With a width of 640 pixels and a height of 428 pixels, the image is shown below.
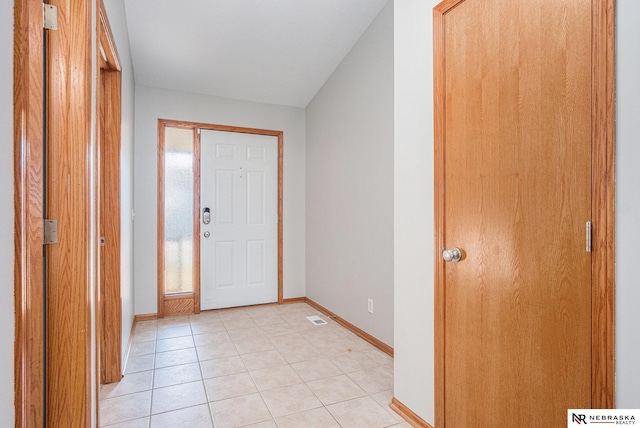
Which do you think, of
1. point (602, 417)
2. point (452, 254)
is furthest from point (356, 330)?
point (602, 417)

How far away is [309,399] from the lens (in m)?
2.07

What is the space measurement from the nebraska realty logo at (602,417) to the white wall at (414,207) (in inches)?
25.4

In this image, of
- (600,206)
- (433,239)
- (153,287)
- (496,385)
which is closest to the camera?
(600,206)

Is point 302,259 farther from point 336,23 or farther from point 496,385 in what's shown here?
point 496,385

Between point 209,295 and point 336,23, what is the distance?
3019mm

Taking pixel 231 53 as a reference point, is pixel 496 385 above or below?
below

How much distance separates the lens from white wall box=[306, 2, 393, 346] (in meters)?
2.77

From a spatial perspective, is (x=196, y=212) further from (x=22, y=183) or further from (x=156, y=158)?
(x=22, y=183)

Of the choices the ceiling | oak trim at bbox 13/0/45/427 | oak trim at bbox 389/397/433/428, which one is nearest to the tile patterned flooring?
oak trim at bbox 389/397/433/428

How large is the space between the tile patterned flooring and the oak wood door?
2.25 ft

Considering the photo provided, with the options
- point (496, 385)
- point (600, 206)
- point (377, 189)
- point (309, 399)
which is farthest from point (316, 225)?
point (600, 206)

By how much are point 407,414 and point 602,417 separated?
3.36 feet

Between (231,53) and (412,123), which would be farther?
(231,53)

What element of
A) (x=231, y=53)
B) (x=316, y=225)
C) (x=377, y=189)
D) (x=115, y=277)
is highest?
→ (x=231, y=53)
